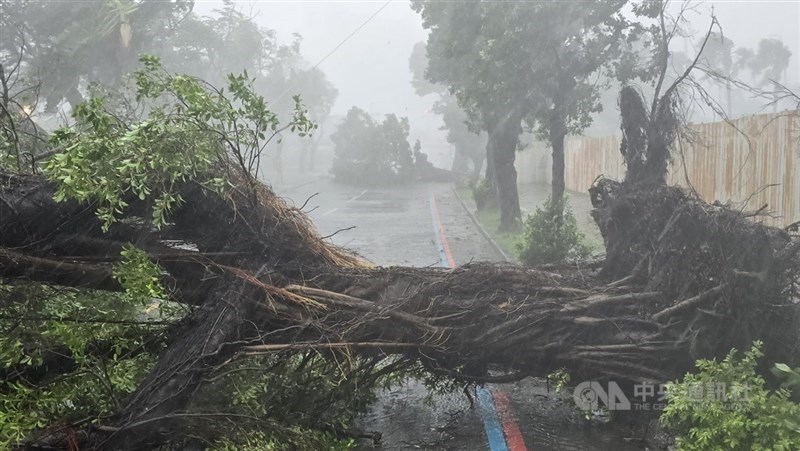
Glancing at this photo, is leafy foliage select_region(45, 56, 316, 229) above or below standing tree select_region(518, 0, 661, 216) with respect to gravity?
below

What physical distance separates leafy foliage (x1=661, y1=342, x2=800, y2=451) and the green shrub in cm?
576

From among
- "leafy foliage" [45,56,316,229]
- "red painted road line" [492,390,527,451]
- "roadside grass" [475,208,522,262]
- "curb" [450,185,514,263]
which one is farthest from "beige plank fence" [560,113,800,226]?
"leafy foliage" [45,56,316,229]

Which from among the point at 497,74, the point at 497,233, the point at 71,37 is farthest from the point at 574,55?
the point at 71,37

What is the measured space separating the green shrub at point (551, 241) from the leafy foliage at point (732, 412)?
5764 mm

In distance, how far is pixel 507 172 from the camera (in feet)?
65.7

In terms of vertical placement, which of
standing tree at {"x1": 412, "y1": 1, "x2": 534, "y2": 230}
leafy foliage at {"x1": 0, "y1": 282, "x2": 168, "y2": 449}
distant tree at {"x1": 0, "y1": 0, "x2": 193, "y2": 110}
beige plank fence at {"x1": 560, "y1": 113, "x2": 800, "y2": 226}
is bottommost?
leafy foliage at {"x1": 0, "y1": 282, "x2": 168, "y2": 449}

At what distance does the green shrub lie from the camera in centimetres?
1008

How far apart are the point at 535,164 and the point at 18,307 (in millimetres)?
41073

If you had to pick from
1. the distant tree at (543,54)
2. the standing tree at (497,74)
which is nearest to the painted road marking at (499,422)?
the distant tree at (543,54)

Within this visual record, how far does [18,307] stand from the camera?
4.40 meters

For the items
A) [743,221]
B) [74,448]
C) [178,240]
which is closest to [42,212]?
[178,240]

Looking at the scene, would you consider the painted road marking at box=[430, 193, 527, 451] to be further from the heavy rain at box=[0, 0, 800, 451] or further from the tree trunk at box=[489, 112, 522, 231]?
the tree trunk at box=[489, 112, 522, 231]

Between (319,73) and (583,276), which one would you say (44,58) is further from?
(319,73)

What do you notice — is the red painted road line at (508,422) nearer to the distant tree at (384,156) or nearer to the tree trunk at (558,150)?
the tree trunk at (558,150)
